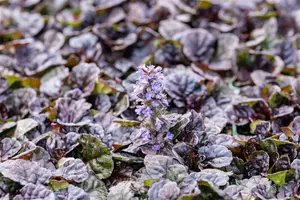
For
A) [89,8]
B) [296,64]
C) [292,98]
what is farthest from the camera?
[89,8]

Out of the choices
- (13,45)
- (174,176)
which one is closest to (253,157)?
(174,176)

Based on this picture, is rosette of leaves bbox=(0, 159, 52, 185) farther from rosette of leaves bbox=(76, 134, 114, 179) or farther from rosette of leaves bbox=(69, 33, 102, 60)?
rosette of leaves bbox=(69, 33, 102, 60)

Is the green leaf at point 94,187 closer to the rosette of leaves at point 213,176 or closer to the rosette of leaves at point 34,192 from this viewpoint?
the rosette of leaves at point 34,192

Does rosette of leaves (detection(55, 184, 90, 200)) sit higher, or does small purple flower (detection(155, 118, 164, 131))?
small purple flower (detection(155, 118, 164, 131))

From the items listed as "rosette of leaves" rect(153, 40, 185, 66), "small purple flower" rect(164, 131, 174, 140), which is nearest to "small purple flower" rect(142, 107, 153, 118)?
"small purple flower" rect(164, 131, 174, 140)

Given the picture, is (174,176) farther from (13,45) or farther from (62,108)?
(13,45)

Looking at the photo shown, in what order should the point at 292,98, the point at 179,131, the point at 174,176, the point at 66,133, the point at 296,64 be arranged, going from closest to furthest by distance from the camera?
the point at 174,176
the point at 179,131
the point at 66,133
the point at 292,98
the point at 296,64

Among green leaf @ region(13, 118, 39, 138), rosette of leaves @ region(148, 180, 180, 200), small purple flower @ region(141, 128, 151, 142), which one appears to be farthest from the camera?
green leaf @ region(13, 118, 39, 138)
